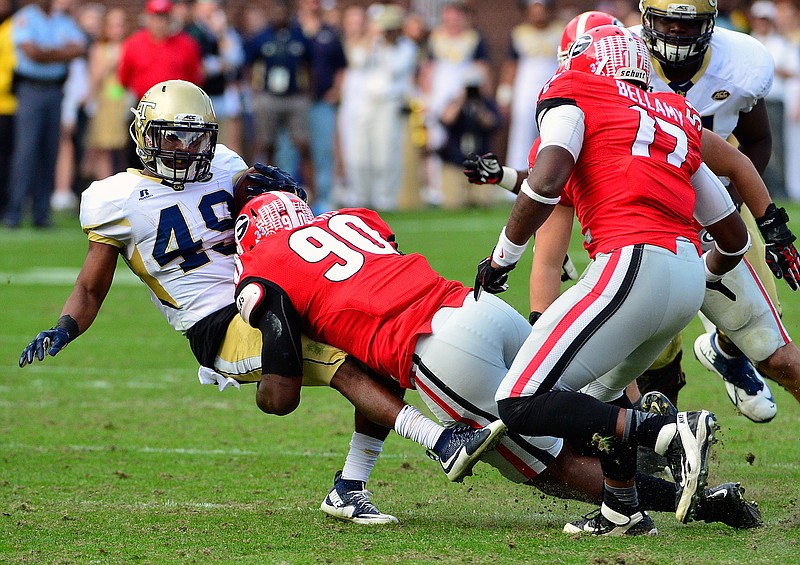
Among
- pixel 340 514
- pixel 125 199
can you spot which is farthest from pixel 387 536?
pixel 125 199

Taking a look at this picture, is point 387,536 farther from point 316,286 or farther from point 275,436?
point 275,436

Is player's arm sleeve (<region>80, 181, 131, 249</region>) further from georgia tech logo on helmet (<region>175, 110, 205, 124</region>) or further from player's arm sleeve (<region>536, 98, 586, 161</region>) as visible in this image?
player's arm sleeve (<region>536, 98, 586, 161</region>)

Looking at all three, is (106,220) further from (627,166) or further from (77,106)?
(77,106)

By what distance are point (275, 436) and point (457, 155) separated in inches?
383

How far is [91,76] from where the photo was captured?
14.7 metres

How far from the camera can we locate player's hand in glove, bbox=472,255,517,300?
396cm

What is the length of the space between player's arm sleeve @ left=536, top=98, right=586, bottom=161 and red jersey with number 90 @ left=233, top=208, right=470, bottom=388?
2.05 feet

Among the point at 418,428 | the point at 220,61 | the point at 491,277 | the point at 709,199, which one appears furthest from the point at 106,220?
the point at 220,61

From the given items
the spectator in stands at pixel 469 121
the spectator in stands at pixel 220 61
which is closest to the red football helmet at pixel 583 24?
the spectator in stands at pixel 220 61

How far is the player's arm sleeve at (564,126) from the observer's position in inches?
152

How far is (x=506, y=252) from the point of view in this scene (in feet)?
12.8

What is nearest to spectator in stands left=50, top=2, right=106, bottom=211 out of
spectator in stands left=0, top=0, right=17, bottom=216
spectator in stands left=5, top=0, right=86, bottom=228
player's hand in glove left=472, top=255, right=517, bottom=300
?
spectator in stands left=0, top=0, right=17, bottom=216

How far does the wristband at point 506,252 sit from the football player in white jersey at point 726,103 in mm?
1181

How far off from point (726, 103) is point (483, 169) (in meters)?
1.00
